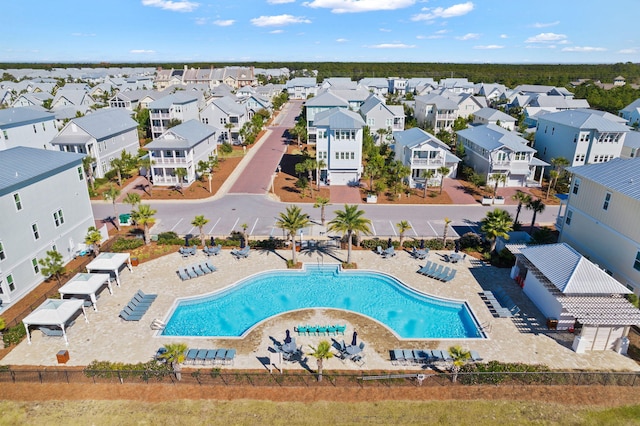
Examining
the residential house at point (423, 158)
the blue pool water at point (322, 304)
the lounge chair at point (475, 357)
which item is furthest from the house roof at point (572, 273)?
the residential house at point (423, 158)

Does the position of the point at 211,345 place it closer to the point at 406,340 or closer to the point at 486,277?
the point at 406,340

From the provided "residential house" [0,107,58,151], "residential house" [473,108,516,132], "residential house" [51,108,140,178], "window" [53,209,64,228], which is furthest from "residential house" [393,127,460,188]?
"residential house" [0,107,58,151]

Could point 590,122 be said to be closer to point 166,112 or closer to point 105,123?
point 105,123

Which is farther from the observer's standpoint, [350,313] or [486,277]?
[486,277]

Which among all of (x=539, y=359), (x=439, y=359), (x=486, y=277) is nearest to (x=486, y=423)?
(x=439, y=359)

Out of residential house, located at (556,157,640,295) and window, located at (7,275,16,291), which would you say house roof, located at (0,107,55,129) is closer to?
window, located at (7,275,16,291)
